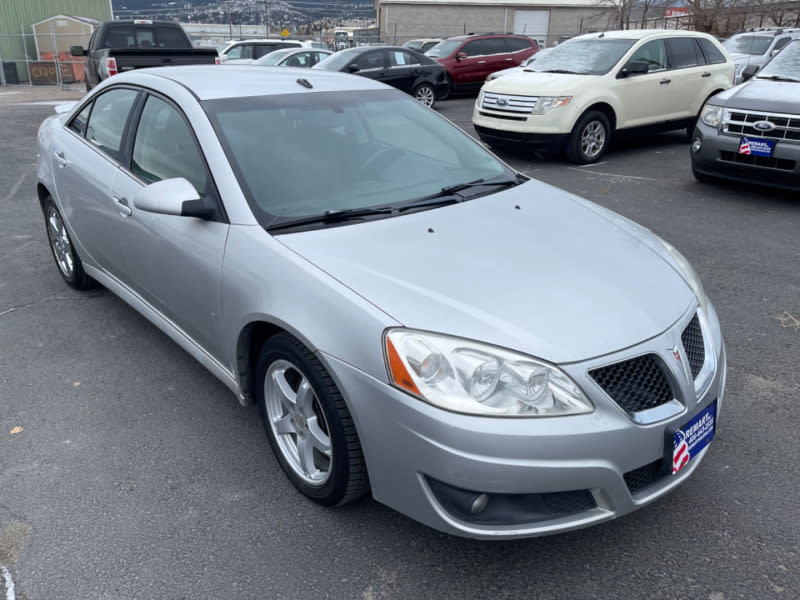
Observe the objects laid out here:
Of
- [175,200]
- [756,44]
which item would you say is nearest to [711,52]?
[756,44]

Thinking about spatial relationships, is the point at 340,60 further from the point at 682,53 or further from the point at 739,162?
the point at 739,162

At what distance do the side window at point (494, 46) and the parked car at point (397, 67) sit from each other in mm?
2620

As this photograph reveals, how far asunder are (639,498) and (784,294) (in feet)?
10.5

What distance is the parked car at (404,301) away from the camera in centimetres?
212

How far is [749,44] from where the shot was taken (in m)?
15.9

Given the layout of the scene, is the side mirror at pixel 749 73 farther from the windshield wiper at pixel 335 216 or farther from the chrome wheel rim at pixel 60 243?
the chrome wheel rim at pixel 60 243

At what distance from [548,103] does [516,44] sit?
10.2 meters

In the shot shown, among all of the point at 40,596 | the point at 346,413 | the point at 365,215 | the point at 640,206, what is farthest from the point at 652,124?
the point at 40,596

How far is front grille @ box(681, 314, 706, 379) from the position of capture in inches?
96.2

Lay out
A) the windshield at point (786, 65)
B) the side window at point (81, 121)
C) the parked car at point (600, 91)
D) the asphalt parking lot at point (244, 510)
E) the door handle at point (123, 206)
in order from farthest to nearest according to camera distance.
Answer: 1. the parked car at point (600, 91)
2. the windshield at point (786, 65)
3. the side window at point (81, 121)
4. the door handle at point (123, 206)
5. the asphalt parking lot at point (244, 510)

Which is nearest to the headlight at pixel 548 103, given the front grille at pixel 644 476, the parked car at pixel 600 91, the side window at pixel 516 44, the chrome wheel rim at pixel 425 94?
the parked car at pixel 600 91

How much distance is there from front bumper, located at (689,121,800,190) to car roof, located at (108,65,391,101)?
466 cm

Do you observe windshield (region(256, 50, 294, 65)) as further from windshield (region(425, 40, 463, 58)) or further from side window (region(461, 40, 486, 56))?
side window (region(461, 40, 486, 56))

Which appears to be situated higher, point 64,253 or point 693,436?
point 693,436
